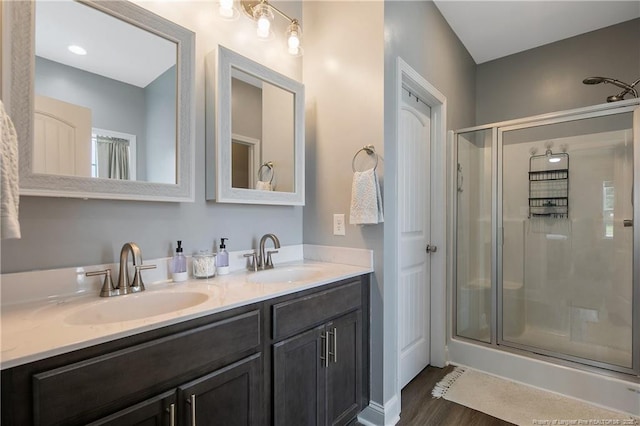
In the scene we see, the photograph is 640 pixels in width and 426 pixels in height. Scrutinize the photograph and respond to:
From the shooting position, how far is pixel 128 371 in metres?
0.82

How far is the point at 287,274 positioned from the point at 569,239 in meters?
2.39

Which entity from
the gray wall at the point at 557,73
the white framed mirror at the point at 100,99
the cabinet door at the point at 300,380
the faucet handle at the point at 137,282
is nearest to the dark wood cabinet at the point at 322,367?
the cabinet door at the point at 300,380

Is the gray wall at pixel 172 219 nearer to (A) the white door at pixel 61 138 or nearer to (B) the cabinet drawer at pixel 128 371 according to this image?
(A) the white door at pixel 61 138

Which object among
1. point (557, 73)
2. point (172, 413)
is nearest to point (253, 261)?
point (172, 413)

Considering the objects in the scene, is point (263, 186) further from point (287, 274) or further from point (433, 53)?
point (433, 53)

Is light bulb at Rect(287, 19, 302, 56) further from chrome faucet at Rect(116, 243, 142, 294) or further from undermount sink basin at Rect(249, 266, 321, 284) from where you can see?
chrome faucet at Rect(116, 243, 142, 294)

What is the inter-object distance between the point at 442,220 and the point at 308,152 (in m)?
1.24

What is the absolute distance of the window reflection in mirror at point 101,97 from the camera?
109 cm

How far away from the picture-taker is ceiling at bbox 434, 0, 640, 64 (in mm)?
2375

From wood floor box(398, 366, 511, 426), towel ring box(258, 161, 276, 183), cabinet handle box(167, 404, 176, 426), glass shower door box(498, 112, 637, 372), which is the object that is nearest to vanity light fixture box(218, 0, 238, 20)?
towel ring box(258, 161, 276, 183)

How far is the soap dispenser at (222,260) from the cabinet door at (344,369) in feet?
1.92

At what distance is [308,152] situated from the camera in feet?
6.87

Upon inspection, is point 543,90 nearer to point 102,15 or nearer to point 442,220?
point 442,220

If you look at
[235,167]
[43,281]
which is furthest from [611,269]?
[43,281]
